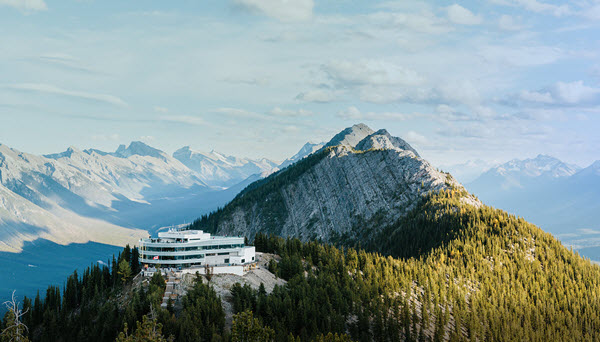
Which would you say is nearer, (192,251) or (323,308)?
(323,308)

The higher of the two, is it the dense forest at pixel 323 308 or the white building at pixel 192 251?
the white building at pixel 192 251

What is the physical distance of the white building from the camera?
505 ft

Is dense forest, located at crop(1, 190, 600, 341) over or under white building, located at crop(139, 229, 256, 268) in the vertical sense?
under

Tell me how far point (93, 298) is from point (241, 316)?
68.0 m

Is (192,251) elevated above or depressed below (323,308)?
above

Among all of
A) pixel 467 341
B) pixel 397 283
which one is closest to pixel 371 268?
pixel 397 283

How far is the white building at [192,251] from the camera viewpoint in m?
154

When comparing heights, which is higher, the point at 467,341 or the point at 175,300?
the point at 175,300

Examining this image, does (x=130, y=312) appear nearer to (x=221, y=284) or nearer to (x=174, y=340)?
(x=174, y=340)

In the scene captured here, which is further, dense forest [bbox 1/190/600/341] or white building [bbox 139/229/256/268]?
white building [bbox 139/229/256/268]

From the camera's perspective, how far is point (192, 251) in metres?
156

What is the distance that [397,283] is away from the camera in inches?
6900

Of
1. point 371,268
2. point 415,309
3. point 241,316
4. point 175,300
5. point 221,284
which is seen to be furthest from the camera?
point 371,268

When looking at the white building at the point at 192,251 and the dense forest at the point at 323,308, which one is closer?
the dense forest at the point at 323,308
